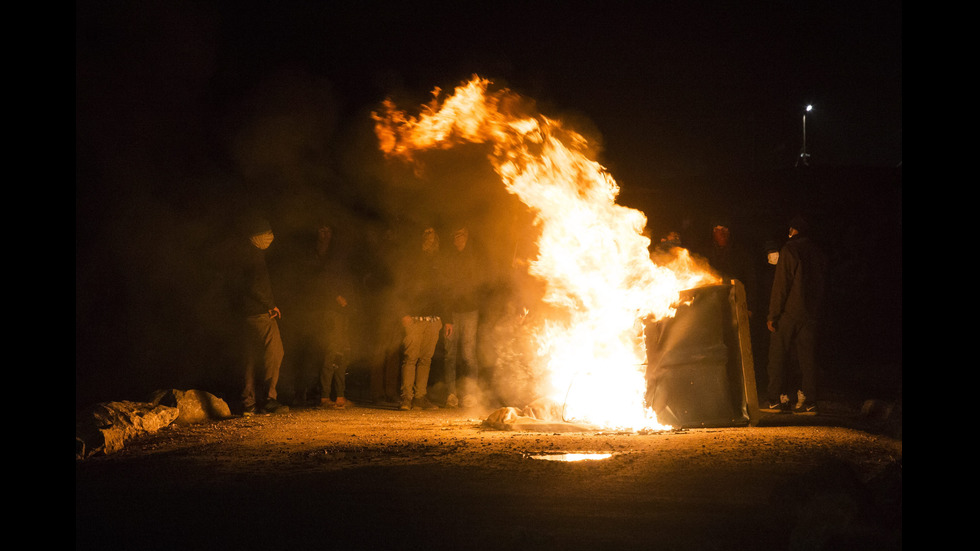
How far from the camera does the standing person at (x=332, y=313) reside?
1067 centimetres

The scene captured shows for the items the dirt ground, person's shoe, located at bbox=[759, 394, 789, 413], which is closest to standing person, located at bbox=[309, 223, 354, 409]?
the dirt ground

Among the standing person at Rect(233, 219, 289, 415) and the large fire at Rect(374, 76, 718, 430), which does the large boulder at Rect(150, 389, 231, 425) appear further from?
the large fire at Rect(374, 76, 718, 430)

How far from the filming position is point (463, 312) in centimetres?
1093

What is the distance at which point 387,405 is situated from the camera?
11047mm

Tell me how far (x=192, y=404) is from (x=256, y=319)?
5.03 ft

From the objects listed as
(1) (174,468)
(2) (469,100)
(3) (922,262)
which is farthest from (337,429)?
(3) (922,262)

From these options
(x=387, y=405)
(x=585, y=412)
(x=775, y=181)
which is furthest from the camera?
(x=775, y=181)

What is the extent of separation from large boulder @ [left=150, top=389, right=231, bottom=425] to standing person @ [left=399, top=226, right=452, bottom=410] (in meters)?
2.66

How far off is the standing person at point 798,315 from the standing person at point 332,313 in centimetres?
622

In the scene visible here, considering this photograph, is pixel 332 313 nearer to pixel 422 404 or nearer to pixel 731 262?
pixel 422 404

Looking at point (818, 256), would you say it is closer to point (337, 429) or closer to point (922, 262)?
point (922, 262)

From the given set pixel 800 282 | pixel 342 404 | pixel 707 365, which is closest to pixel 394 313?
pixel 342 404

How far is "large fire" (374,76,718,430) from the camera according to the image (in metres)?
8.74

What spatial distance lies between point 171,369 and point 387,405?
11.0ft
